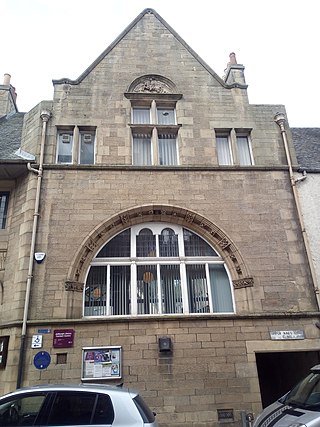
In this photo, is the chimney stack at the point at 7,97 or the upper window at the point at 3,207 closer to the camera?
the upper window at the point at 3,207

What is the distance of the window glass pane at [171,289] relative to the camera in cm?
943

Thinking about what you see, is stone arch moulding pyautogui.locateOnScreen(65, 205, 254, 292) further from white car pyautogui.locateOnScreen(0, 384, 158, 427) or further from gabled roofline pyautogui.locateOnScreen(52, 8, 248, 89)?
gabled roofline pyautogui.locateOnScreen(52, 8, 248, 89)

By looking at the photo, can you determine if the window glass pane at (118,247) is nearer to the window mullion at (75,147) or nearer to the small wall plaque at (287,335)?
the window mullion at (75,147)

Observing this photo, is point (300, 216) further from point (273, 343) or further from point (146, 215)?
point (146, 215)

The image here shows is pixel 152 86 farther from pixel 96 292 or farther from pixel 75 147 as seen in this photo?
pixel 96 292

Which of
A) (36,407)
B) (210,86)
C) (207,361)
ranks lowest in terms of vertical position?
(36,407)

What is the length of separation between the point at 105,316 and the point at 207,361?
2.85m

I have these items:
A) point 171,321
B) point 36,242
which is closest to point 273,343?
point 171,321

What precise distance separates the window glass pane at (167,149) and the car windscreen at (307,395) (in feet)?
23.8

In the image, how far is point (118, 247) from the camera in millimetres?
10023

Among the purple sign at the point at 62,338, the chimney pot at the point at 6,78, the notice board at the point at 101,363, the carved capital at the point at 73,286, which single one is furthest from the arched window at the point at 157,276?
the chimney pot at the point at 6,78

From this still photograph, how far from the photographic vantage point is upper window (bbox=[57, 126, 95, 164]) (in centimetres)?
1090

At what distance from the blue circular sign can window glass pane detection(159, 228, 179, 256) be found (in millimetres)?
4012

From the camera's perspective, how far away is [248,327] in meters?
8.89
